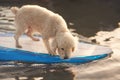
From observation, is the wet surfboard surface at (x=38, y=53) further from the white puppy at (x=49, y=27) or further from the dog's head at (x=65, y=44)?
the dog's head at (x=65, y=44)

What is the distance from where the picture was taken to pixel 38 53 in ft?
32.0

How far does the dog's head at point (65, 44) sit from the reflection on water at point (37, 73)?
597 mm

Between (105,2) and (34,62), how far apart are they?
34.7 feet

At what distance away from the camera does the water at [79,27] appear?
29.7 ft

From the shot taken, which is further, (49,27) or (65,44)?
(49,27)

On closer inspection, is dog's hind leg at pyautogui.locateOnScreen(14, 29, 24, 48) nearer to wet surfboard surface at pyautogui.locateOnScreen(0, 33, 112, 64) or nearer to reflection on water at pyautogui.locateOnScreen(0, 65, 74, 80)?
wet surfboard surface at pyautogui.locateOnScreen(0, 33, 112, 64)

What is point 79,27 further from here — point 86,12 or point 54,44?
point 54,44

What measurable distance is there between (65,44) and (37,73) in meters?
1.19

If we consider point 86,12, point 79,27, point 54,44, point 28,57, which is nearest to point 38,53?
point 28,57

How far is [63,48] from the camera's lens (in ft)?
28.2

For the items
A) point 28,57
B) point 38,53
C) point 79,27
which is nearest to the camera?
point 28,57

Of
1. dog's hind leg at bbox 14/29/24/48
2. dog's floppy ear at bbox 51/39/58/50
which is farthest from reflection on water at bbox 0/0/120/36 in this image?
dog's floppy ear at bbox 51/39/58/50

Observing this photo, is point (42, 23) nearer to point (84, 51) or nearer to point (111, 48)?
point (84, 51)

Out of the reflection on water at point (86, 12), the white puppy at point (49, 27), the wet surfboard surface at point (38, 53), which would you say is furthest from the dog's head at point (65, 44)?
the reflection on water at point (86, 12)
